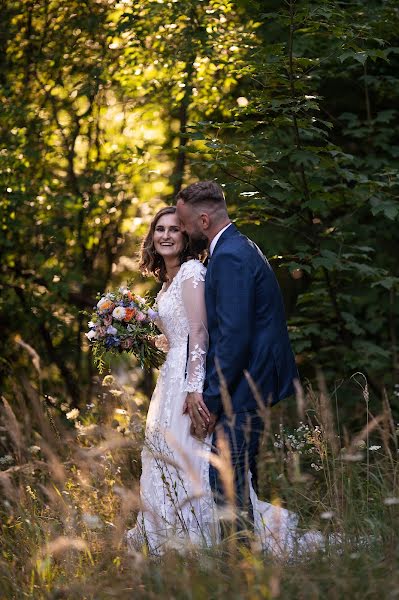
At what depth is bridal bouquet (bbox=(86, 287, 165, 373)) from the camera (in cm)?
477

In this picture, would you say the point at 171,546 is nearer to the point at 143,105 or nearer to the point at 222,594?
the point at 222,594

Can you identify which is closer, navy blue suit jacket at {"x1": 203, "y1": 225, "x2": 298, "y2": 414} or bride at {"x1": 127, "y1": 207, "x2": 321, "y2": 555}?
navy blue suit jacket at {"x1": 203, "y1": 225, "x2": 298, "y2": 414}

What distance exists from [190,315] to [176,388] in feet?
1.44

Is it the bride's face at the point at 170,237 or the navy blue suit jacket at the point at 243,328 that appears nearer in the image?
the navy blue suit jacket at the point at 243,328

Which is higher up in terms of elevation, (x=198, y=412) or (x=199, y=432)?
(x=198, y=412)

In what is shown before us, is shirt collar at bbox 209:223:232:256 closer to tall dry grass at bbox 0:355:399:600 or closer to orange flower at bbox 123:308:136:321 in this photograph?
orange flower at bbox 123:308:136:321

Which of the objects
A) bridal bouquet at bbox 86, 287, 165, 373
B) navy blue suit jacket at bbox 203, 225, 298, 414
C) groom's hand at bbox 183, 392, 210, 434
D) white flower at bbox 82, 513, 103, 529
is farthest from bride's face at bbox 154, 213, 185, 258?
white flower at bbox 82, 513, 103, 529

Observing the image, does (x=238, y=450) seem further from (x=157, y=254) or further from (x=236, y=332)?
(x=157, y=254)

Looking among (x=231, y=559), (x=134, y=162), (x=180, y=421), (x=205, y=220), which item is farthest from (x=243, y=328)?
(x=134, y=162)

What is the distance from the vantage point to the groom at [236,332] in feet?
13.8

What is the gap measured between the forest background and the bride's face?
169cm

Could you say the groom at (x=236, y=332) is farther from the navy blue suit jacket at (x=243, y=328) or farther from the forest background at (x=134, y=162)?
the forest background at (x=134, y=162)

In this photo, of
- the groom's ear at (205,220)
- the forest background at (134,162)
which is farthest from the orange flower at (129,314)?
the forest background at (134,162)

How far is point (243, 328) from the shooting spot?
13.7ft
